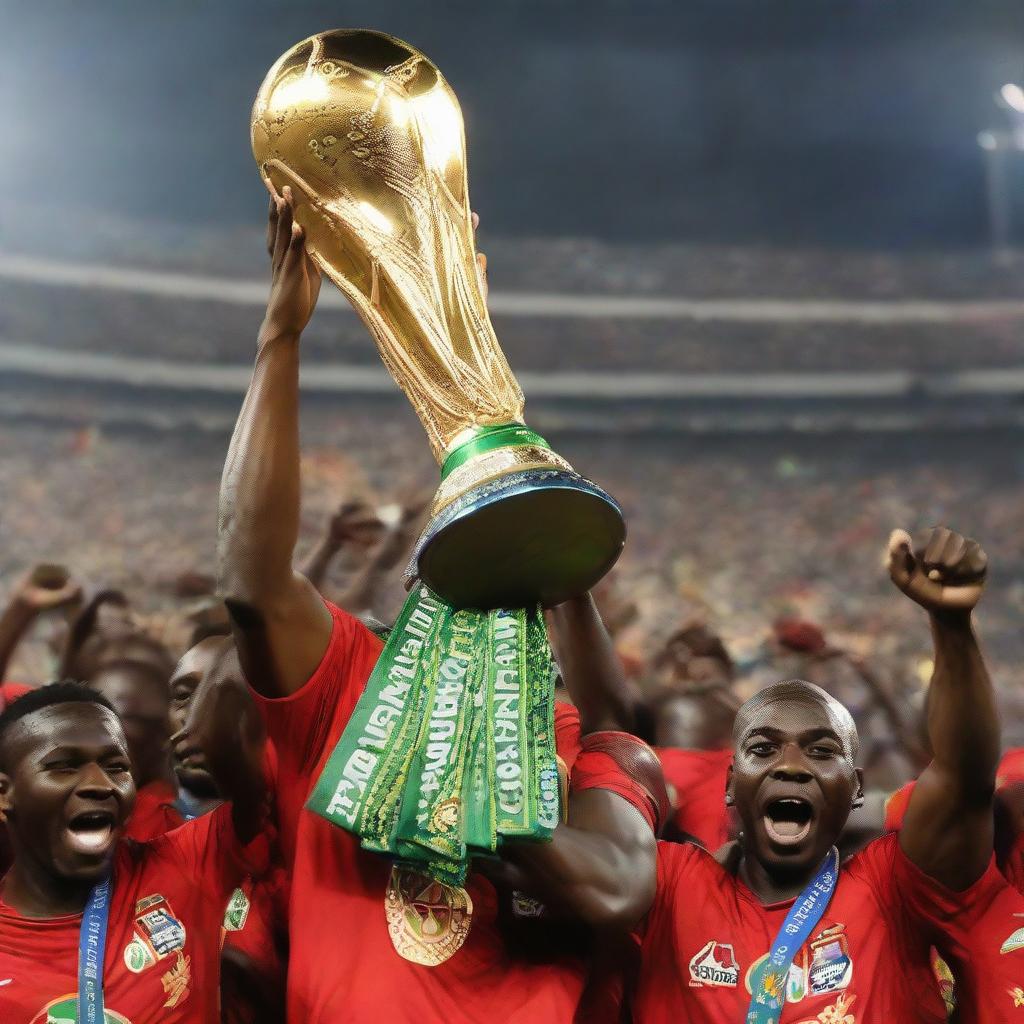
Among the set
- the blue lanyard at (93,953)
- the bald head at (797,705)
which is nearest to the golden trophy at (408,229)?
the bald head at (797,705)

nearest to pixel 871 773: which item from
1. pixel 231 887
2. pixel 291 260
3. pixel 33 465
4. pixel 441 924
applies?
pixel 231 887

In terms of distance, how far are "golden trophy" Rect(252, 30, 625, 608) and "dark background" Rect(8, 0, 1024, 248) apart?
1164 centimetres

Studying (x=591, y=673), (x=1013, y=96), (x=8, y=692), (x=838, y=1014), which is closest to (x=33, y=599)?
(x=8, y=692)

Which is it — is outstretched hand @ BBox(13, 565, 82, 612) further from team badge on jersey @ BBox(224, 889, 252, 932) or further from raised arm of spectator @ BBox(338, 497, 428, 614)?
team badge on jersey @ BBox(224, 889, 252, 932)

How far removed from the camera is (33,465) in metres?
13.1

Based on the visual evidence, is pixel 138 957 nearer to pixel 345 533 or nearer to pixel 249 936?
pixel 249 936

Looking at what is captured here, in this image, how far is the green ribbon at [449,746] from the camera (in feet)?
5.55

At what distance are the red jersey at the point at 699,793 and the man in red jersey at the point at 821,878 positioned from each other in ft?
2.24

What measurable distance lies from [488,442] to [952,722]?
731 mm

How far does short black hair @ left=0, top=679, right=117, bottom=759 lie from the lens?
93.0 inches

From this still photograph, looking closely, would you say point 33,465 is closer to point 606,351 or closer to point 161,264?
point 161,264

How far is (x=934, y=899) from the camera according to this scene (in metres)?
2.16

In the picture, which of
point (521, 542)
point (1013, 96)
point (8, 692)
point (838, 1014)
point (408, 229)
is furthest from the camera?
point (1013, 96)

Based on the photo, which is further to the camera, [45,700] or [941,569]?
[45,700]
